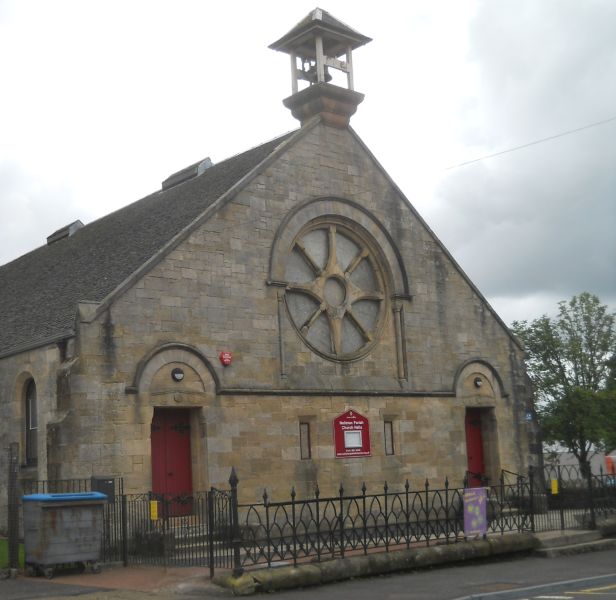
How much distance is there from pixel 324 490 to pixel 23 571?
7976 millimetres

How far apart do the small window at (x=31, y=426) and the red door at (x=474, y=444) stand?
11.5 metres

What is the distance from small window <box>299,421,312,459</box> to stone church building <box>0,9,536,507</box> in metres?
0.04

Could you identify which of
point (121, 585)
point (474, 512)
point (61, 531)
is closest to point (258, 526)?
point (474, 512)

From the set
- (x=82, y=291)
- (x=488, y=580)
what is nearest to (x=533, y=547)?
(x=488, y=580)

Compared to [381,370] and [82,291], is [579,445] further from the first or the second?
[82,291]

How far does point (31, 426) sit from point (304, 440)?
639 cm

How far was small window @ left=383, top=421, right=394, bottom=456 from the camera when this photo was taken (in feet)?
78.5

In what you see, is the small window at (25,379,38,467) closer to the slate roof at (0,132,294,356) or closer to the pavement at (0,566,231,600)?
the slate roof at (0,132,294,356)

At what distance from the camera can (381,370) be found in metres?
24.4

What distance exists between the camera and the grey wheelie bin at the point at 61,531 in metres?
15.8

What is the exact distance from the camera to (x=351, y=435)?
23125 mm

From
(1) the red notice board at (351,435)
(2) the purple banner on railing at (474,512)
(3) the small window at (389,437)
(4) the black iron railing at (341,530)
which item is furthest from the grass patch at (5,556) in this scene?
(3) the small window at (389,437)

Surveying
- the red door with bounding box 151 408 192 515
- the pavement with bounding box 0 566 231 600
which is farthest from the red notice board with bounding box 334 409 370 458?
the pavement with bounding box 0 566 231 600

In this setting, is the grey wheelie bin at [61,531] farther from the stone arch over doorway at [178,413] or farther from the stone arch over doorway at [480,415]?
the stone arch over doorway at [480,415]
